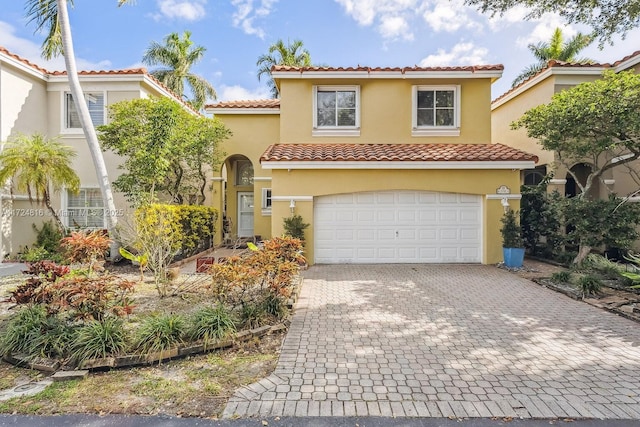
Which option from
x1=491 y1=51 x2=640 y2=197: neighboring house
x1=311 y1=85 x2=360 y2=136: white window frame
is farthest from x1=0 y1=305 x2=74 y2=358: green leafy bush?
x1=491 y1=51 x2=640 y2=197: neighboring house

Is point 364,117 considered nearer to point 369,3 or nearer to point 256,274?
point 369,3

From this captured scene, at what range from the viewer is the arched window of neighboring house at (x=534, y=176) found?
1424 centimetres

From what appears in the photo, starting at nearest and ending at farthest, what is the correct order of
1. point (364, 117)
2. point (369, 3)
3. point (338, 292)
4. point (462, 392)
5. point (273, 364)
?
point (462, 392)
point (273, 364)
point (338, 292)
point (369, 3)
point (364, 117)

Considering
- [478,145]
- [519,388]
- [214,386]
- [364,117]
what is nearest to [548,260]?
[478,145]

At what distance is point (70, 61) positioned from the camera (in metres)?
10.3

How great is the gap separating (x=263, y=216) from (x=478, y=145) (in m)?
9.96

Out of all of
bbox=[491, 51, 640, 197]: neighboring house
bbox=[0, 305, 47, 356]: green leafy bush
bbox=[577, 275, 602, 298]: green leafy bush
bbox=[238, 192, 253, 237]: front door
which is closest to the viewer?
bbox=[0, 305, 47, 356]: green leafy bush

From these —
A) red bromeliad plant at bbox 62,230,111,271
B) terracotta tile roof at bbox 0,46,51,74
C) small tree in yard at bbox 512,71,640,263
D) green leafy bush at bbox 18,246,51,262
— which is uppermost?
terracotta tile roof at bbox 0,46,51,74

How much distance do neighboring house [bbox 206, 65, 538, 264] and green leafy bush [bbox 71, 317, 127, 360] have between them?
7.05 meters

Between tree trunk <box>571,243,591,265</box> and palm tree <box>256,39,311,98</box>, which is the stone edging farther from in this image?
palm tree <box>256,39,311,98</box>

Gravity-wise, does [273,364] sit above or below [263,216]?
below

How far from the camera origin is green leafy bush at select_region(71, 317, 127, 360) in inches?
177

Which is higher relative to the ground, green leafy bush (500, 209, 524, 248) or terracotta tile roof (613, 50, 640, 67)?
terracotta tile roof (613, 50, 640, 67)

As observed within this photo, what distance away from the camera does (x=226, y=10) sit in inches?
508
